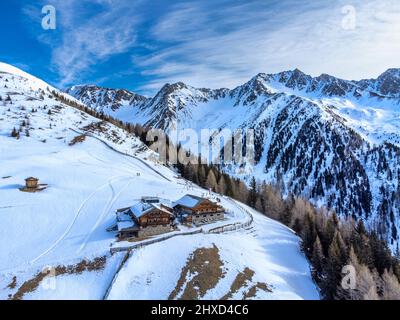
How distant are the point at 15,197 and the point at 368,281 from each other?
72.4 m

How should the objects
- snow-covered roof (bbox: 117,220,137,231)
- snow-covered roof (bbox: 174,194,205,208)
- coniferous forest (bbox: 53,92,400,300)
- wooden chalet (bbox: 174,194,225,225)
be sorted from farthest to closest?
snow-covered roof (bbox: 174,194,205,208)
wooden chalet (bbox: 174,194,225,225)
snow-covered roof (bbox: 117,220,137,231)
coniferous forest (bbox: 53,92,400,300)

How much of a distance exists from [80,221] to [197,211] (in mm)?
23906

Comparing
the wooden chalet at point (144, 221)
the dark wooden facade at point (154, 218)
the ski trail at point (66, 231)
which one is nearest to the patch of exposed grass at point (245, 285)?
the wooden chalet at point (144, 221)

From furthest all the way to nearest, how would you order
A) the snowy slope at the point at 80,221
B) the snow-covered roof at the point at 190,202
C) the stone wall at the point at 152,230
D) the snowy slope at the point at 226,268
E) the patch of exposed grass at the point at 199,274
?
the snow-covered roof at the point at 190,202 → the stone wall at the point at 152,230 → the snowy slope at the point at 80,221 → the snowy slope at the point at 226,268 → the patch of exposed grass at the point at 199,274

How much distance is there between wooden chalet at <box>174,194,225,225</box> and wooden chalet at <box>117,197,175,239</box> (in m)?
5.58

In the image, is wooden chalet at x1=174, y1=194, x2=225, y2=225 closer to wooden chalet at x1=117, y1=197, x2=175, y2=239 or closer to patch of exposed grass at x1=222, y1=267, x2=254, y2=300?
wooden chalet at x1=117, y1=197, x2=175, y2=239

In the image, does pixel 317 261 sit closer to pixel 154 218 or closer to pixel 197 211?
pixel 197 211

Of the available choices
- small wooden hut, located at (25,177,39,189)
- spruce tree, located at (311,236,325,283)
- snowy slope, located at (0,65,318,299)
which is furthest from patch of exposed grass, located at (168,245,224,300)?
small wooden hut, located at (25,177,39,189)

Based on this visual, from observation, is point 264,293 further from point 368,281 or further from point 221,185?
point 221,185

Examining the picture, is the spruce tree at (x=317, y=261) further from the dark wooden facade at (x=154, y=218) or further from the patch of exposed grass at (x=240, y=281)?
the dark wooden facade at (x=154, y=218)

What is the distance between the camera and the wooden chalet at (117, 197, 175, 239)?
6128 centimetres

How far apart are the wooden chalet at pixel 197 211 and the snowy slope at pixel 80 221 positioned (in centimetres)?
418

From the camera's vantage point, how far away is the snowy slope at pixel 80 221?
4959 cm

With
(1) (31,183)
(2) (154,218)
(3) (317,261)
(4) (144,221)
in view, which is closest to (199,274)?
(2) (154,218)
